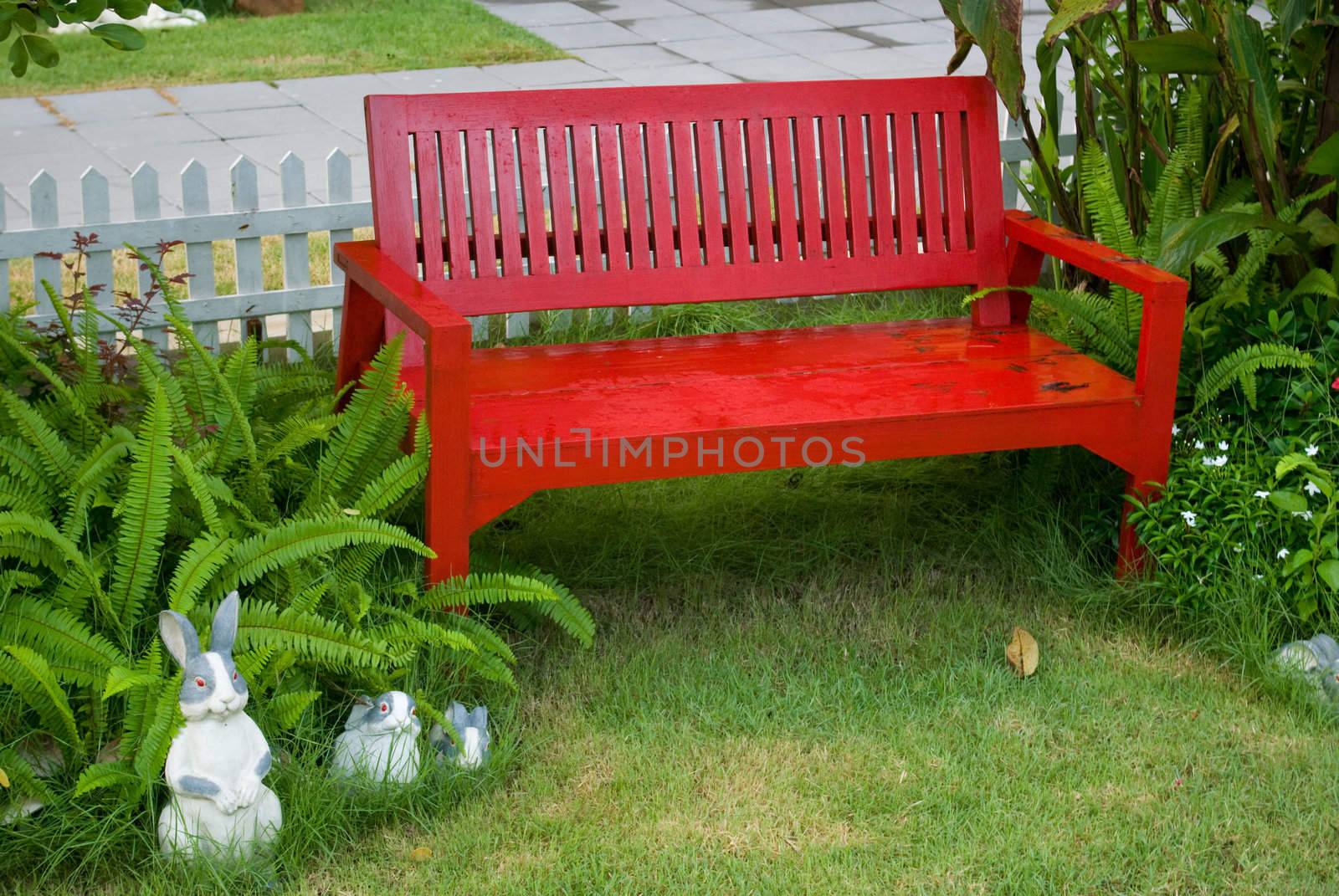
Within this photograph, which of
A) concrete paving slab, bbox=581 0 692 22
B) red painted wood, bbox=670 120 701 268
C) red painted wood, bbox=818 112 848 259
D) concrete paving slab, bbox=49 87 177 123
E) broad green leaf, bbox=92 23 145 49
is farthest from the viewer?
concrete paving slab, bbox=581 0 692 22

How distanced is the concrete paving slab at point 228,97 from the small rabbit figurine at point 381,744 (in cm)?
643

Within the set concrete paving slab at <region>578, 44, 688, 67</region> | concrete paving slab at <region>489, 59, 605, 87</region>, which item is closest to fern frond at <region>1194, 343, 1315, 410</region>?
concrete paving slab at <region>489, 59, 605, 87</region>

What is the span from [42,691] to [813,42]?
8315mm

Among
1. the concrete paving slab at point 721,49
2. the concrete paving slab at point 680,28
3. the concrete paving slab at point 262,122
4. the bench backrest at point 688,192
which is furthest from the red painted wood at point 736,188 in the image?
the concrete paving slab at point 680,28

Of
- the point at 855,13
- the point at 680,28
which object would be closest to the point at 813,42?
the point at 680,28

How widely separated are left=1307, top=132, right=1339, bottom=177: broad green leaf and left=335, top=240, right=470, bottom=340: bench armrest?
6.63 feet

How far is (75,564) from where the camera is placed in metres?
2.69

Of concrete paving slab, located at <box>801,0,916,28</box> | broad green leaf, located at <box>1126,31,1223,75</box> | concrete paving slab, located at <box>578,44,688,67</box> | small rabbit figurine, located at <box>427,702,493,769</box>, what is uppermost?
broad green leaf, located at <box>1126,31,1223,75</box>

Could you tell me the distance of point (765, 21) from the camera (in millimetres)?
10734

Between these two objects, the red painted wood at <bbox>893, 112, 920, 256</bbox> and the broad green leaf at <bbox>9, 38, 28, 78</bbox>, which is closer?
the broad green leaf at <bbox>9, 38, 28, 78</bbox>

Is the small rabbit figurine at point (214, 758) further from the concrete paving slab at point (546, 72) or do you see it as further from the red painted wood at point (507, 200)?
the concrete paving slab at point (546, 72)

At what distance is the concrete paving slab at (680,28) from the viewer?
10.1 meters

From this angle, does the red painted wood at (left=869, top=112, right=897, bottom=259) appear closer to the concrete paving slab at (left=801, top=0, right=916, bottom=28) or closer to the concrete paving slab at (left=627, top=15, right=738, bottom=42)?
the concrete paving slab at (left=627, top=15, right=738, bottom=42)

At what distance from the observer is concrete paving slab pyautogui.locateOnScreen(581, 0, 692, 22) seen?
35.8 ft
